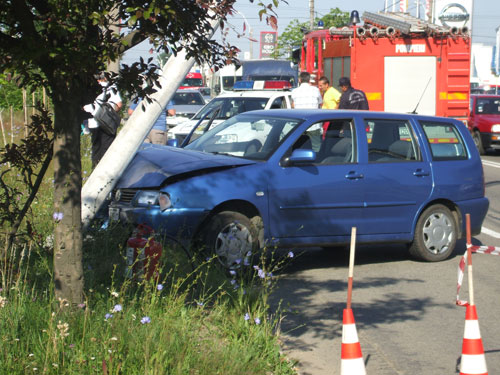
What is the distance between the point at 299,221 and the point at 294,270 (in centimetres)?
69

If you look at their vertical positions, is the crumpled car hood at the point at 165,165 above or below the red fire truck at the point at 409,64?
below

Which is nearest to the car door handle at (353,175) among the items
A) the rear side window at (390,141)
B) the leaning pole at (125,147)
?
the rear side window at (390,141)

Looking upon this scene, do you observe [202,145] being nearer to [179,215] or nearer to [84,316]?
[179,215]

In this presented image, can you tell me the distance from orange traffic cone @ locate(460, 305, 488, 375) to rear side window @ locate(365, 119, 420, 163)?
3.92 metres

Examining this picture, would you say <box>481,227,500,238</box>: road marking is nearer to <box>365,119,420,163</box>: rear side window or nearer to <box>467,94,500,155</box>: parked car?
<box>365,119,420,163</box>: rear side window

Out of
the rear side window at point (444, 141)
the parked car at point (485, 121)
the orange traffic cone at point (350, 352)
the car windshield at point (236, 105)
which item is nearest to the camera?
the orange traffic cone at point (350, 352)

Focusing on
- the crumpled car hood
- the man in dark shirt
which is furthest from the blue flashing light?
the crumpled car hood

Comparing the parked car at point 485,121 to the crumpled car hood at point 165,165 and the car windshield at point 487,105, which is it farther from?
the crumpled car hood at point 165,165

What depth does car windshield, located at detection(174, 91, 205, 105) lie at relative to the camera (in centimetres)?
2878

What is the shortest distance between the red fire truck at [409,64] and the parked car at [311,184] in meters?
11.0

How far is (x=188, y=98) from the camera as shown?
29.2 m

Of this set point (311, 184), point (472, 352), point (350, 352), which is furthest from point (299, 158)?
point (350, 352)

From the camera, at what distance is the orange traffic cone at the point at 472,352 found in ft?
15.7

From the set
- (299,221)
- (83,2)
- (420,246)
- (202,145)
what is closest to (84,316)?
(83,2)
